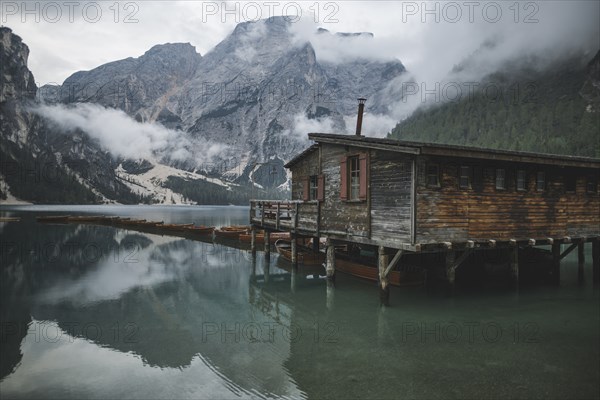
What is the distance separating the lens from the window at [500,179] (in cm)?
1755

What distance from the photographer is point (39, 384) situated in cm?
972

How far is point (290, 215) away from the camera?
25.2 meters

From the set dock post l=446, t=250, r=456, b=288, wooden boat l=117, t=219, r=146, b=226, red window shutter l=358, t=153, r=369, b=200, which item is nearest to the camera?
red window shutter l=358, t=153, r=369, b=200

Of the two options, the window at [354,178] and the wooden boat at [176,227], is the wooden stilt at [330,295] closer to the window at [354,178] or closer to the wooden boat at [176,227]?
the window at [354,178]

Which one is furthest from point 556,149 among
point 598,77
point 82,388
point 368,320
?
point 82,388

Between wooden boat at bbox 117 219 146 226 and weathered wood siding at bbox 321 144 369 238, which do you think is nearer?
weathered wood siding at bbox 321 144 369 238

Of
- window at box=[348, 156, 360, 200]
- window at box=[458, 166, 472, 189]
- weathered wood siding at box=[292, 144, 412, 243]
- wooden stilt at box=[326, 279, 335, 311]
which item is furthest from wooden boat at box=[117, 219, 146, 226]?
window at box=[458, 166, 472, 189]

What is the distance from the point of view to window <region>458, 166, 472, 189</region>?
16469 mm

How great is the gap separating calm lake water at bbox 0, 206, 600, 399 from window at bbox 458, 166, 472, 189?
5218 mm

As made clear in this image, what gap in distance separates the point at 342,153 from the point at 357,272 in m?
7.29

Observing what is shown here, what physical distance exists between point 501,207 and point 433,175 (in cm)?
418

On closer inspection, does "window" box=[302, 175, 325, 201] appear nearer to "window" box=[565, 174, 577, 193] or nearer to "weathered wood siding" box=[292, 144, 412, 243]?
"weathered wood siding" box=[292, 144, 412, 243]

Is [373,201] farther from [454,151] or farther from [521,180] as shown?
[521,180]

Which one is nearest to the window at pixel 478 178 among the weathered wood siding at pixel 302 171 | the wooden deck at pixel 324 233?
the wooden deck at pixel 324 233
